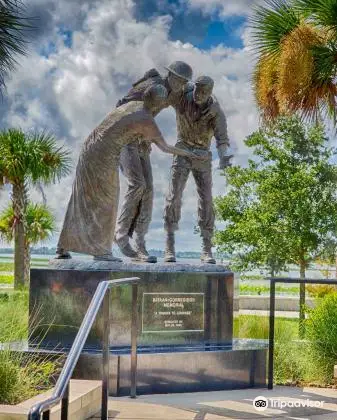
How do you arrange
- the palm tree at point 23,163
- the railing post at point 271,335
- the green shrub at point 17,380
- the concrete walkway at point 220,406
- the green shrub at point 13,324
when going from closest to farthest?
the green shrub at point 17,380 → the concrete walkway at point 220,406 → the green shrub at point 13,324 → the railing post at point 271,335 → the palm tree at point 23,163

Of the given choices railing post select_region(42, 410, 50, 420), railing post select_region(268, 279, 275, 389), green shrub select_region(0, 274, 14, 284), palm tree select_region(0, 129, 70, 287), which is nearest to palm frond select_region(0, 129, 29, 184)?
palm tree select_region(0, 129, 70, 287)

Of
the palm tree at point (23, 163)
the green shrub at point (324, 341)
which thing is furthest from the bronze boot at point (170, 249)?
the palm tree at point (23, 163)

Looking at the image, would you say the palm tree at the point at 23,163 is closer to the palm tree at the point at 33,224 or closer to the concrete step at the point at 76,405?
the palm tree at the point at 33,224

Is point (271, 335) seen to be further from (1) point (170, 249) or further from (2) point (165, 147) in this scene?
(2) point (165, 147)

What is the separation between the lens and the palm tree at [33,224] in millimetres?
26562

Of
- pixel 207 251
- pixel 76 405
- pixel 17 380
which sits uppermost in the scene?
pixel 207 251

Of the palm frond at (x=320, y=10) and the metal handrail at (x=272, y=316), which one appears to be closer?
the metal handrail at (x=272, y=316)

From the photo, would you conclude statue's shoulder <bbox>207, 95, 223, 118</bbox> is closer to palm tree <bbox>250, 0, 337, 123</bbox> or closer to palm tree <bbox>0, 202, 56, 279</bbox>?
palm tree <bbox>250, 0, 337, 123</bbox>

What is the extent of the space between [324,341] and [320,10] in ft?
20.4

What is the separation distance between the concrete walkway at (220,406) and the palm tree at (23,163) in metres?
16.0

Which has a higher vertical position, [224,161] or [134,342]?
[224,161]

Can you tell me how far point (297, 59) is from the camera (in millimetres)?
12266

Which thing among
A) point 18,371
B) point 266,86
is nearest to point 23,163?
point 266,86

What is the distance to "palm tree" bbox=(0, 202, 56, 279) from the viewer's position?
26562mm
